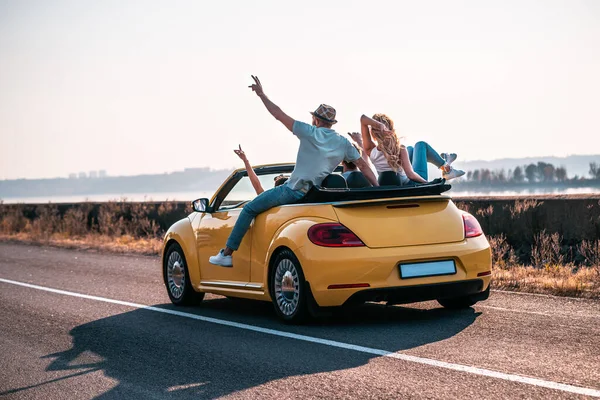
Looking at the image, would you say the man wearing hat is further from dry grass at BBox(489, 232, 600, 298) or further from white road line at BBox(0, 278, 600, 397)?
dry grass at BBox(489, 232, 600, 298)

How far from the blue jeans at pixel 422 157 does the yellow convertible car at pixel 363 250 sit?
978 mm

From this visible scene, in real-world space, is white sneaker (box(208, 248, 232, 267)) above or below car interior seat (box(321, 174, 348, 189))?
below

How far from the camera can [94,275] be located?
15461 millimetres

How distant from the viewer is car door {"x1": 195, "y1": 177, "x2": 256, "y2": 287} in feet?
31.8

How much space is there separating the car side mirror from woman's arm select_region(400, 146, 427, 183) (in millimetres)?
2317

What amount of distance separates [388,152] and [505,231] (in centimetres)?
837

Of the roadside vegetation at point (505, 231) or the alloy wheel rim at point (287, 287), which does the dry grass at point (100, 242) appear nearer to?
the roadside vegetation at point (505, 231)

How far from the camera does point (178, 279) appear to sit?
11.0 m

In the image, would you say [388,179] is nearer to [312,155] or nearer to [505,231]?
[312,155]

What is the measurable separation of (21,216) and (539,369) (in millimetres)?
29520

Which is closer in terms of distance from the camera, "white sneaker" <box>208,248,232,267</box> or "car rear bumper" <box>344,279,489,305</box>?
"car rear bumper" <box>344,279,489,305</box>

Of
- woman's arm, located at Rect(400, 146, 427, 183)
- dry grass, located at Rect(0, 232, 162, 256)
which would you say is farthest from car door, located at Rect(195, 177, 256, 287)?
A: dry grass, located at Rect(0, 232, 162, 256)

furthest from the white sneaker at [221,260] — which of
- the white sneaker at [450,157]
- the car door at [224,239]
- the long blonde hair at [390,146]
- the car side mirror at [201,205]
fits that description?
the white sneaker at [450,157]

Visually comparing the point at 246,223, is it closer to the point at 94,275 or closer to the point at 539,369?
the point at 539,369
